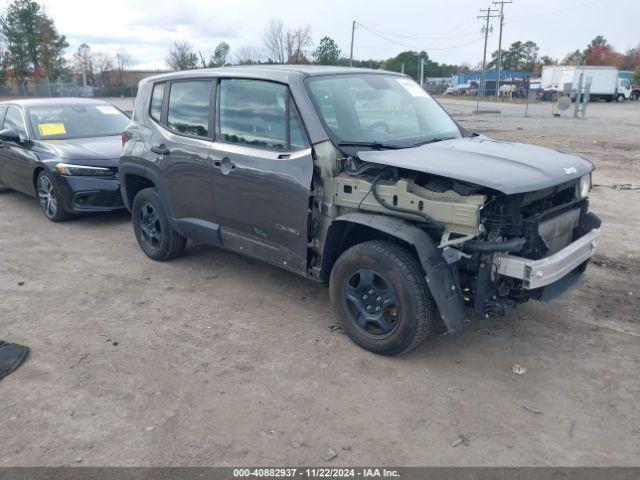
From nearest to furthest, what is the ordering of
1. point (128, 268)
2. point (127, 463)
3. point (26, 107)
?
point (127, 463)
point (128, 268)
point (26, 107)

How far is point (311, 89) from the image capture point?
162 inches

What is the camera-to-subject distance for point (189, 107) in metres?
5.01

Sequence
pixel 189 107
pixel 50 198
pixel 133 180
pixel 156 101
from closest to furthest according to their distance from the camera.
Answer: pixel 189 107 < pixel 156 101 < pixel 133 180 < pixel 50 198

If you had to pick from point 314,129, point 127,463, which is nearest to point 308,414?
point 127,463

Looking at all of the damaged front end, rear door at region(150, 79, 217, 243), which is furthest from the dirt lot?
rear door at region(150, 79, 217, 243)

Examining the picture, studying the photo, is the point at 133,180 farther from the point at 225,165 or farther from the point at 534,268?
the point at 534,268

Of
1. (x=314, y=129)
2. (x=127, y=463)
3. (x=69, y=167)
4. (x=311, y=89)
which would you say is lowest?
(x=127, y=463)

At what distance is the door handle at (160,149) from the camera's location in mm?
5115

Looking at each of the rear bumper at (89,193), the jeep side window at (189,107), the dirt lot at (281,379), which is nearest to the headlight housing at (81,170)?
the rear bumper at (89,193)

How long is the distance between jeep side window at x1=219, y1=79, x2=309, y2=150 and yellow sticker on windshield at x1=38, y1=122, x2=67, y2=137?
423cm

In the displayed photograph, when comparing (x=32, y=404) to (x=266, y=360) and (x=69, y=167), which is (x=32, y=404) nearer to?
(x=266, y=360)

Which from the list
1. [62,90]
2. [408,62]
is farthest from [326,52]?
[408,62]

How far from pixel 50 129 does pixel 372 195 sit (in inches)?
236

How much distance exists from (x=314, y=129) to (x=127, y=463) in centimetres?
245
